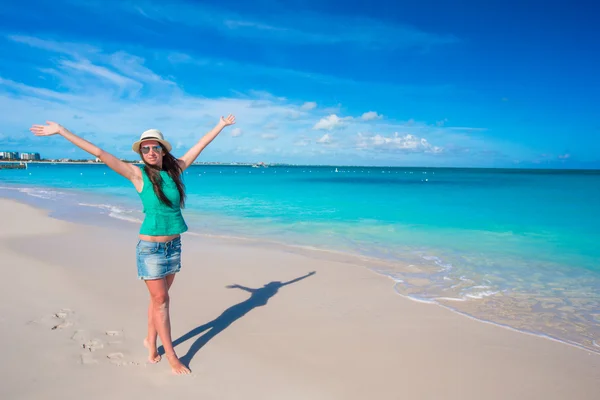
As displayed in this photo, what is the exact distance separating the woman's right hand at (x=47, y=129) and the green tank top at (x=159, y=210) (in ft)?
2.74

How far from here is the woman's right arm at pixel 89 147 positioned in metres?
3.35

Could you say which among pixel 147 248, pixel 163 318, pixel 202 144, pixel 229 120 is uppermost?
pixel 229 120

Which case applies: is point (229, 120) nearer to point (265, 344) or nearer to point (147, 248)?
point (147, 248)

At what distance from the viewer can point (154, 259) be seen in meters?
3.58

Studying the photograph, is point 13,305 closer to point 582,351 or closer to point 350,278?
point 350,278

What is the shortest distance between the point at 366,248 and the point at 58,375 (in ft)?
27.4

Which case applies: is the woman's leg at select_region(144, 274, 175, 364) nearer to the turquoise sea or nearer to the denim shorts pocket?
the denim shorts pocket

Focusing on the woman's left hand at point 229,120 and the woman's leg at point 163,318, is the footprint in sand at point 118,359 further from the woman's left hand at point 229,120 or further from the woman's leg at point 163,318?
the woman's left hand at point 229,120

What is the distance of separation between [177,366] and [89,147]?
2.34 meters

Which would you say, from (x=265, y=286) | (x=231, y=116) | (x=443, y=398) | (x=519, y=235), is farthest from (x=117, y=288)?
(x=519, y=235)

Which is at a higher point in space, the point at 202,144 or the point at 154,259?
the point at 202,144

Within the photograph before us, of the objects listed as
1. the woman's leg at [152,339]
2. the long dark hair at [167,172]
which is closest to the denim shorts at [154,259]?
the woman's leg at [152,339]

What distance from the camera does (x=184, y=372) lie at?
3.81 m

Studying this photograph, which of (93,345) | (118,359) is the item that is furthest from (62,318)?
(118,359)
